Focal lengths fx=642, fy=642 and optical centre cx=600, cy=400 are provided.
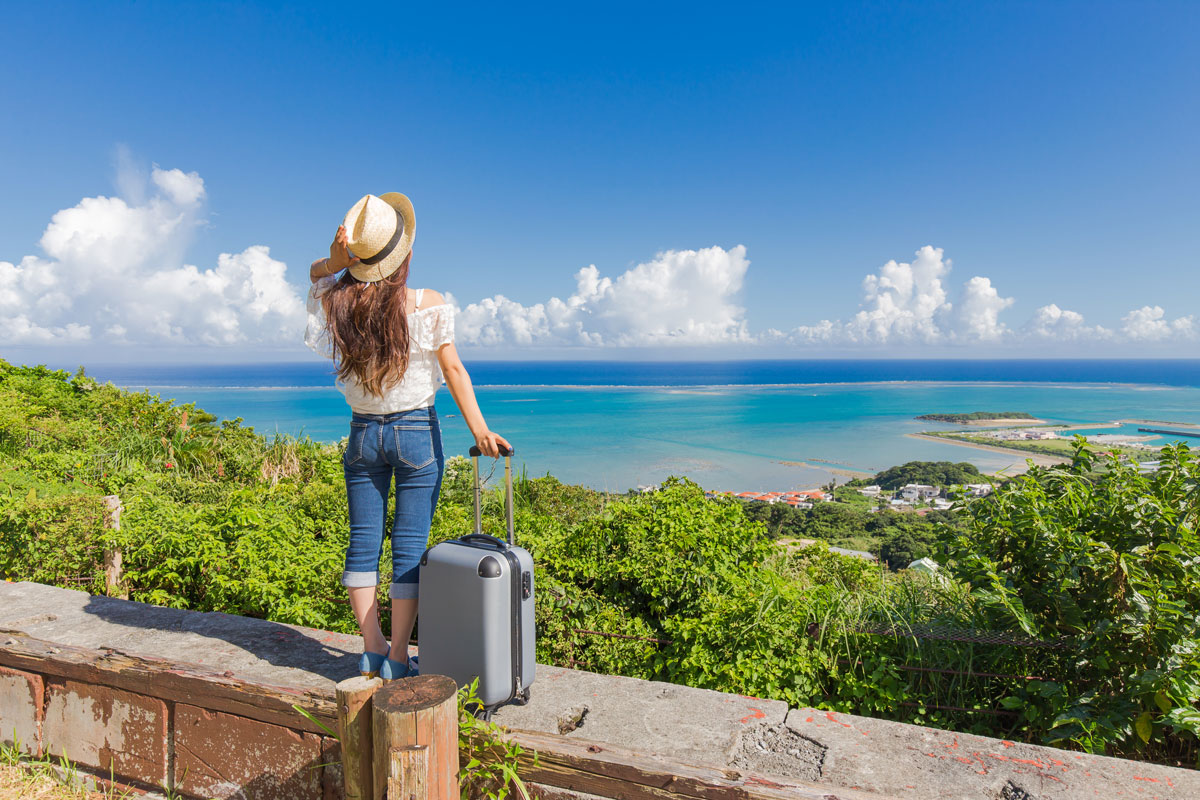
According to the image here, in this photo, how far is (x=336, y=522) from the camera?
16.5ft

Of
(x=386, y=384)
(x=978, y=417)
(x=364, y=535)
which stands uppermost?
(x=386, y=384)

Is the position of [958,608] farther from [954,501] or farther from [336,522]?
[336,522]

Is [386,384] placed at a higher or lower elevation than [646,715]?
higher

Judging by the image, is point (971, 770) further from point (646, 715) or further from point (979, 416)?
point (979, 416)

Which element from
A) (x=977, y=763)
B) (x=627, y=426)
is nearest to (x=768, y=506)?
(x=977, y=763)

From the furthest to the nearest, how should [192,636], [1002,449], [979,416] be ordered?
[979,416]
[1002,449]
[192,636]

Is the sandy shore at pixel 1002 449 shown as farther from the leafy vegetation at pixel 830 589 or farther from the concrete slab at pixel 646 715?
the concrete slab at pixel 646 715

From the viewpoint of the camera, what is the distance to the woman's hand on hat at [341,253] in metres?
2.42

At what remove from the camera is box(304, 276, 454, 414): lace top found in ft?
8.06

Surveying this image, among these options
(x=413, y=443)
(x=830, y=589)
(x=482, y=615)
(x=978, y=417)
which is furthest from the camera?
(x=978, y=417)

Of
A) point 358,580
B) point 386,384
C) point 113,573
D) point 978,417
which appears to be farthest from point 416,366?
point 978,417

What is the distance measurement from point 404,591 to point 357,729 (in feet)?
2.17

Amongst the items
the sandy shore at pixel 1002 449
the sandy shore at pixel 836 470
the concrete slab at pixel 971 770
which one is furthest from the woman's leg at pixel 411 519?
the sandy shore at pixel 1002 449

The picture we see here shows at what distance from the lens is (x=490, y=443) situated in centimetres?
239
